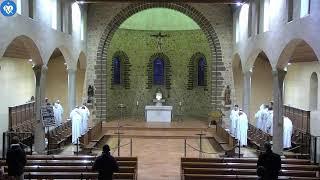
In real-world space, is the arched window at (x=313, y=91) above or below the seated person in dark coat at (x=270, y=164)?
above

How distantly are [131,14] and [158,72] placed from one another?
22.4ft

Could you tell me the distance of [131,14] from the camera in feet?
98.3

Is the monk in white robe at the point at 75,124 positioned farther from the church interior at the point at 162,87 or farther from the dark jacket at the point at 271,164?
the dark jacket at the point at 271,164

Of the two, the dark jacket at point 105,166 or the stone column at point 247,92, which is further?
the stone column at point 247,92

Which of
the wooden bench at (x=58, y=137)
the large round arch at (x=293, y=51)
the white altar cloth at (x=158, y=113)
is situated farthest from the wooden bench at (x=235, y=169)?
the white altar cloth at (x=158, y=113)

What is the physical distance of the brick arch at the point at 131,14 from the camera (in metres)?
29.8

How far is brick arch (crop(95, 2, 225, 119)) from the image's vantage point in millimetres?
29828

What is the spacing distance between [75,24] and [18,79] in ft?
13.8

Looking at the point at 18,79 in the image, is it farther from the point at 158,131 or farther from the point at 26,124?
the point at 158,131

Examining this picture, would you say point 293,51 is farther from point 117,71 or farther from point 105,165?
point 117,71

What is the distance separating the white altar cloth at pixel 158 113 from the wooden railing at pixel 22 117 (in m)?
8.42

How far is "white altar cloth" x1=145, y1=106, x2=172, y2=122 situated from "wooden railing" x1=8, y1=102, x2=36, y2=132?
8422 millimetres

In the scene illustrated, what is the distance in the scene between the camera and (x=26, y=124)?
22734 millimetres

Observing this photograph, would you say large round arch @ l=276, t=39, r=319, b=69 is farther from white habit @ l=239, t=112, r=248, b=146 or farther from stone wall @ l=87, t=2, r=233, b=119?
stone wall @ l=87, t=2, r=233, b=119
